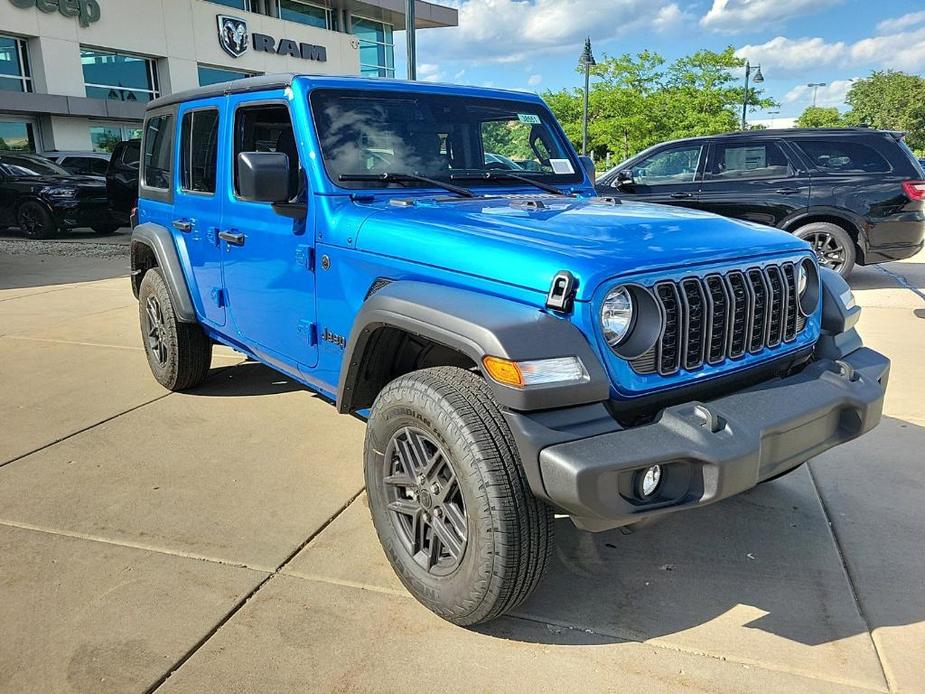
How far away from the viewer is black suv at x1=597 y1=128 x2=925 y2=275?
823 centimetres

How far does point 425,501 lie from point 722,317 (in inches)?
47.7

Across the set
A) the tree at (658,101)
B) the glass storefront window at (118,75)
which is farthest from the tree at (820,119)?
the glass storefront window at (118,75)

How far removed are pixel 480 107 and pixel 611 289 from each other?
6.36 ft

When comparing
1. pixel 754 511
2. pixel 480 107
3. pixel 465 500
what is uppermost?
pixel 480 107

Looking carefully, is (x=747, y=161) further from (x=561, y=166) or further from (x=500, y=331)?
(x=500, y=331)

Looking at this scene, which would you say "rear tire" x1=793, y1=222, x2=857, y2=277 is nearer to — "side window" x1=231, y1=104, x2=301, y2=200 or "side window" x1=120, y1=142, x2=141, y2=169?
"side window" x1=231, y1=104, x2=301, y2=200

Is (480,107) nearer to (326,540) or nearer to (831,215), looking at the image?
(326,540)

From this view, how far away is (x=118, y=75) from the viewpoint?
81.5 ft

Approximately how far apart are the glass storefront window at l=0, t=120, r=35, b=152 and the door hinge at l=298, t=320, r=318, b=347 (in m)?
22.3

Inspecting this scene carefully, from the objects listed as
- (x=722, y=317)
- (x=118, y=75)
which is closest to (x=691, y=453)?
(x=722, y=317)

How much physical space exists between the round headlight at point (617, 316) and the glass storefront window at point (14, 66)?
24334mm

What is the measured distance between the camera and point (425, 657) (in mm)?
2473

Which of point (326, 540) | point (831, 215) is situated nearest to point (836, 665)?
point (326, 540)

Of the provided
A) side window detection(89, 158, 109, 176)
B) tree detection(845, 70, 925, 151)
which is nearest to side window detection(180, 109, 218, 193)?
side window detection(89, 158, 109, 176)
